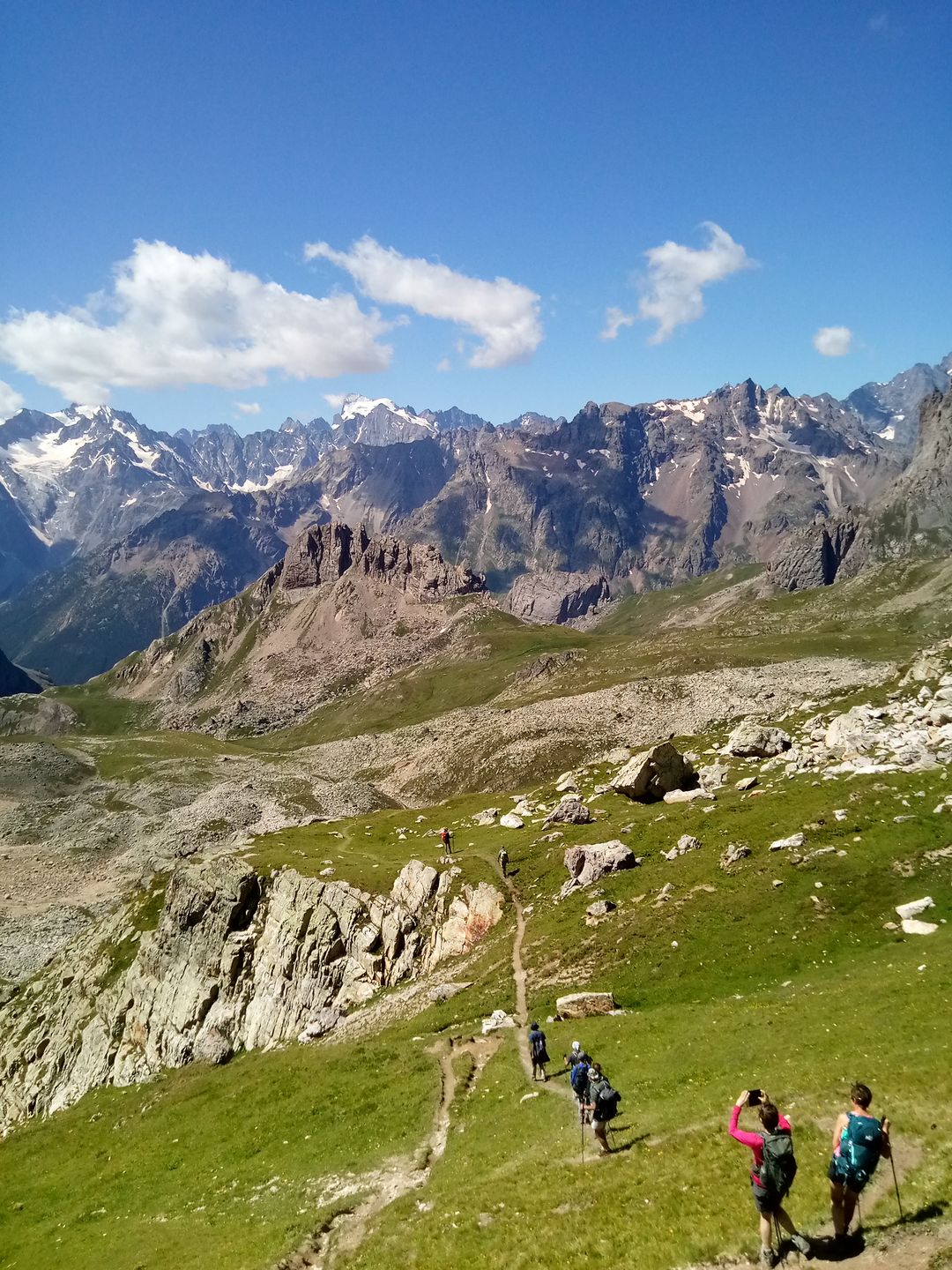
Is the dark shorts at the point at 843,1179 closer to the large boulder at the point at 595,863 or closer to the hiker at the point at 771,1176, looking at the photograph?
the hiker at the point at 771,1176

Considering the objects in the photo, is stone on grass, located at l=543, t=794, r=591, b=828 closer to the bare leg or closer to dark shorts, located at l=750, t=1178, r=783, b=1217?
the bare leg

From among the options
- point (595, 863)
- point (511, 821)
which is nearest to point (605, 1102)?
point (595, 863)

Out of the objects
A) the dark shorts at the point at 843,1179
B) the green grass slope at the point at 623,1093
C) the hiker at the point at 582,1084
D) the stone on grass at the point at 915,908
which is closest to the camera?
the dark shorts at the point at 843,1179

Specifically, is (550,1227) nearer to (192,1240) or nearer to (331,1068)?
(192,1240)

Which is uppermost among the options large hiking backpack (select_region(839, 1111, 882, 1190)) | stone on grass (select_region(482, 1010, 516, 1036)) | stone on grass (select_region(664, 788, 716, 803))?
large hiking backpack (select_region(839, 1111, 882, 1190))

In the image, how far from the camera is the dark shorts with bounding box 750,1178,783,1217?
16859mm

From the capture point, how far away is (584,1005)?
135 feet

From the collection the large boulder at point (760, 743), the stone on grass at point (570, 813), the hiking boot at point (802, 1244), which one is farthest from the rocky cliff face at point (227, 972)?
the hiking boot at point (802, 1244)

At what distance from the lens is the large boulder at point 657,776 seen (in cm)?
7212

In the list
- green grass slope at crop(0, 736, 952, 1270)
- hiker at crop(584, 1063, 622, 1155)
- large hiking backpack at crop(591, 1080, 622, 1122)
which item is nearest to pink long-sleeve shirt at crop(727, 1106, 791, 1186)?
green grass slope at crop(0, 736, 952, 1270)

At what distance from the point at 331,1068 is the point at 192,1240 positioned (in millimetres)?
14226

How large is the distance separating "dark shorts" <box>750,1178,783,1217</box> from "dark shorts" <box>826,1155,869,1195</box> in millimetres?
1461

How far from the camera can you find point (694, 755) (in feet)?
275

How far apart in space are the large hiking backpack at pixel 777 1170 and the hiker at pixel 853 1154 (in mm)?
982
